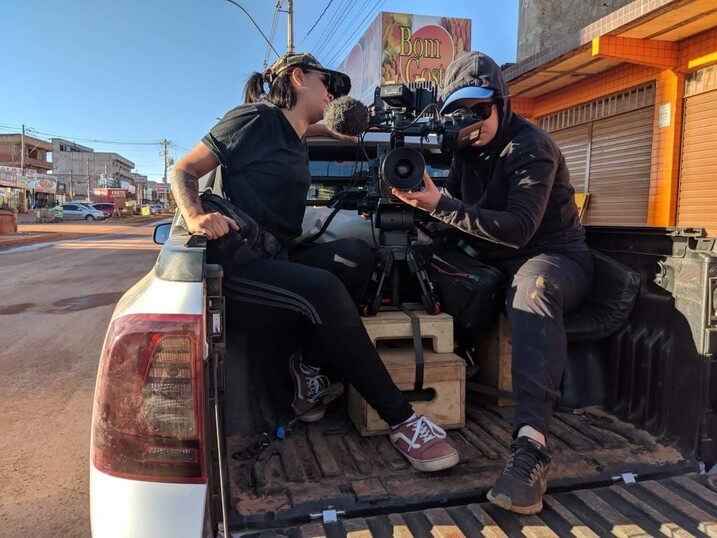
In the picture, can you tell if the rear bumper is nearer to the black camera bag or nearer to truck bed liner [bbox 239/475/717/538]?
truck bed liner [bbox 239/475/717/538]

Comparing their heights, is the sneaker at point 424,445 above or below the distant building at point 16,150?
below

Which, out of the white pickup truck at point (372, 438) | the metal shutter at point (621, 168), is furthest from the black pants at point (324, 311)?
the metal shutter at point (621, 168)

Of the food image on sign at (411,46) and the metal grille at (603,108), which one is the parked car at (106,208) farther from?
the metal grille at (603,108)

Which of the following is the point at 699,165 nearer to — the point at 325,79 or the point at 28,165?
the point at 325,79

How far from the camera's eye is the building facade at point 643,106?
7.24 metres

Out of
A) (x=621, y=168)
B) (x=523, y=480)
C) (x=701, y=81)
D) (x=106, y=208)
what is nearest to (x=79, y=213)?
(x=106, y=208)

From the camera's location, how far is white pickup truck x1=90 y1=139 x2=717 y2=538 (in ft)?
3.79

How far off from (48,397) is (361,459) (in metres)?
3.35

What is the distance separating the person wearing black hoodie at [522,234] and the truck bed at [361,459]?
6.1 inches

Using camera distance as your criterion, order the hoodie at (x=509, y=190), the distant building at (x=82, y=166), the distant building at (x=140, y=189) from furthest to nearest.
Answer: the distant building at (x=140, y=189) < the distant building at (x=82, y=166) < the hoodie at (x=509, y=190)

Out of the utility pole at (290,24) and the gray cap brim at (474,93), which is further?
the utility pole at (290,24)

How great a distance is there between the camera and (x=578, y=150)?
1016 centimetres

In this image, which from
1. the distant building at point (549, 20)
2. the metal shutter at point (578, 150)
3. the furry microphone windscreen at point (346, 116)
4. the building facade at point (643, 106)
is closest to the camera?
the furry microphone windscreen at point (346, 116)

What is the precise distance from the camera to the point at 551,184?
2156mm
